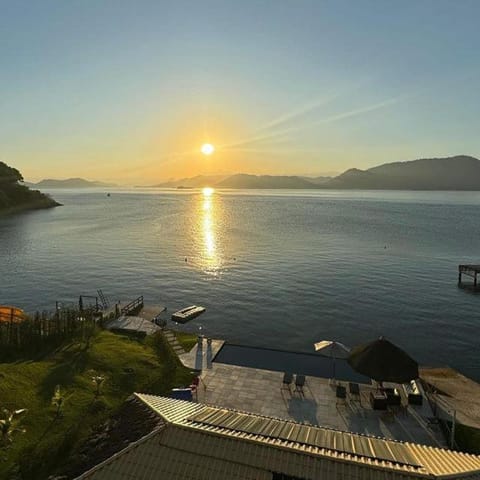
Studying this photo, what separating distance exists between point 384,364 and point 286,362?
9692 mm

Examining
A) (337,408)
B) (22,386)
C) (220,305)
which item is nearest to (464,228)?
(220,305)

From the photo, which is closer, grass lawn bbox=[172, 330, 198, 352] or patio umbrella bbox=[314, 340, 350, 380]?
patio umbrella bbox=[314, 340, 350, 380]

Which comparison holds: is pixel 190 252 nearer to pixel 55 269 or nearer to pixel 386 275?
pixel 55 269

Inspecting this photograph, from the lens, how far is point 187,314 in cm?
4384

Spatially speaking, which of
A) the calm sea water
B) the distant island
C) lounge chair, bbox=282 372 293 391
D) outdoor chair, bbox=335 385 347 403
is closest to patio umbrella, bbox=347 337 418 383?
outdoor chair, bbox=335 385 347 403

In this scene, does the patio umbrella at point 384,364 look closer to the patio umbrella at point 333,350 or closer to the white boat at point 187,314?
the patio umbrella at point 333,350

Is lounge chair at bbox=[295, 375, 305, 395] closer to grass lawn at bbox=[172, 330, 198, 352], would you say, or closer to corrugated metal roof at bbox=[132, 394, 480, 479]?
corrugated metal roof at bbox=[132, 394, 480, 479]

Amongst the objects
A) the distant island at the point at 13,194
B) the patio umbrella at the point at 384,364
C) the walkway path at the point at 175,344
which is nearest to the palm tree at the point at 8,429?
the walkway path at the point at 175,344

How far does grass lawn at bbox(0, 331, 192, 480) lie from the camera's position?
15.9 m

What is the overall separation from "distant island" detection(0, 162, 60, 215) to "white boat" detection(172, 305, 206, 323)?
142 metres

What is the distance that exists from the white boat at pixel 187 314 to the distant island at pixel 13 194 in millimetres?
141831

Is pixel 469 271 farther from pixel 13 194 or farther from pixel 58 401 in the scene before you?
pixel 13 194

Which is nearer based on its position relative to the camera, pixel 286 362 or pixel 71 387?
pixel 71 387

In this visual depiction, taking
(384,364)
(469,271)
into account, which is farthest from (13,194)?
(384,364)
